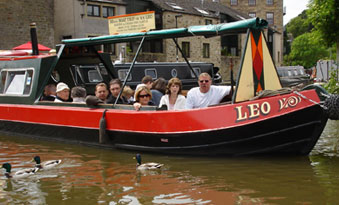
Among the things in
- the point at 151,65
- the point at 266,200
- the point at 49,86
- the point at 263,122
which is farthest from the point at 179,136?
the point at 151,65

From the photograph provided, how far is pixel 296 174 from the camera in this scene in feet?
23.6

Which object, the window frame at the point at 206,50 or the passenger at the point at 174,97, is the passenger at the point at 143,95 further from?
the window frame at the point at 206,50

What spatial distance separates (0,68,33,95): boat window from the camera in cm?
1152

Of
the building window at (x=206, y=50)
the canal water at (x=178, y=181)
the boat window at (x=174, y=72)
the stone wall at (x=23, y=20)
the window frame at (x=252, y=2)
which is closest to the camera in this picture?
Answer: the canal water at (x=178, y=181)

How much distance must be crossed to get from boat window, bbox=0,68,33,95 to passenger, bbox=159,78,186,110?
13.6 feet

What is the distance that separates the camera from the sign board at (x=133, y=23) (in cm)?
938

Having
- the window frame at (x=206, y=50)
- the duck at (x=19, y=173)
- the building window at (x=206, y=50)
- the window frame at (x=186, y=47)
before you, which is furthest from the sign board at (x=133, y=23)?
the building window at (x=206, y=50)

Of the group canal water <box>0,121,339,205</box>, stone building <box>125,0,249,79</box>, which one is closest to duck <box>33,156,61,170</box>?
canal water <box>0,121,339,205</box>

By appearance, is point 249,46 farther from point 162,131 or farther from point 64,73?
point 64,73

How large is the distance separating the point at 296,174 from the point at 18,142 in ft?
22.6

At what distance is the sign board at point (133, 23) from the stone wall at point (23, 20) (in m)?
21.8

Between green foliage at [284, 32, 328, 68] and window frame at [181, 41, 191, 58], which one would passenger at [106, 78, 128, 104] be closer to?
window frame at [181, 41, 191, 58]

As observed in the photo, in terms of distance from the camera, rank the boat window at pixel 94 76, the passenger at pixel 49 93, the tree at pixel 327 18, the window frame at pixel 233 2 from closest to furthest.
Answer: the passenger at pixel 49 93, the boat window at pixel 94 76, the tree at pixel 327 18, the window frame at pixel 233 2

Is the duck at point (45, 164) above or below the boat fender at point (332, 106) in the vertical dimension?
below
